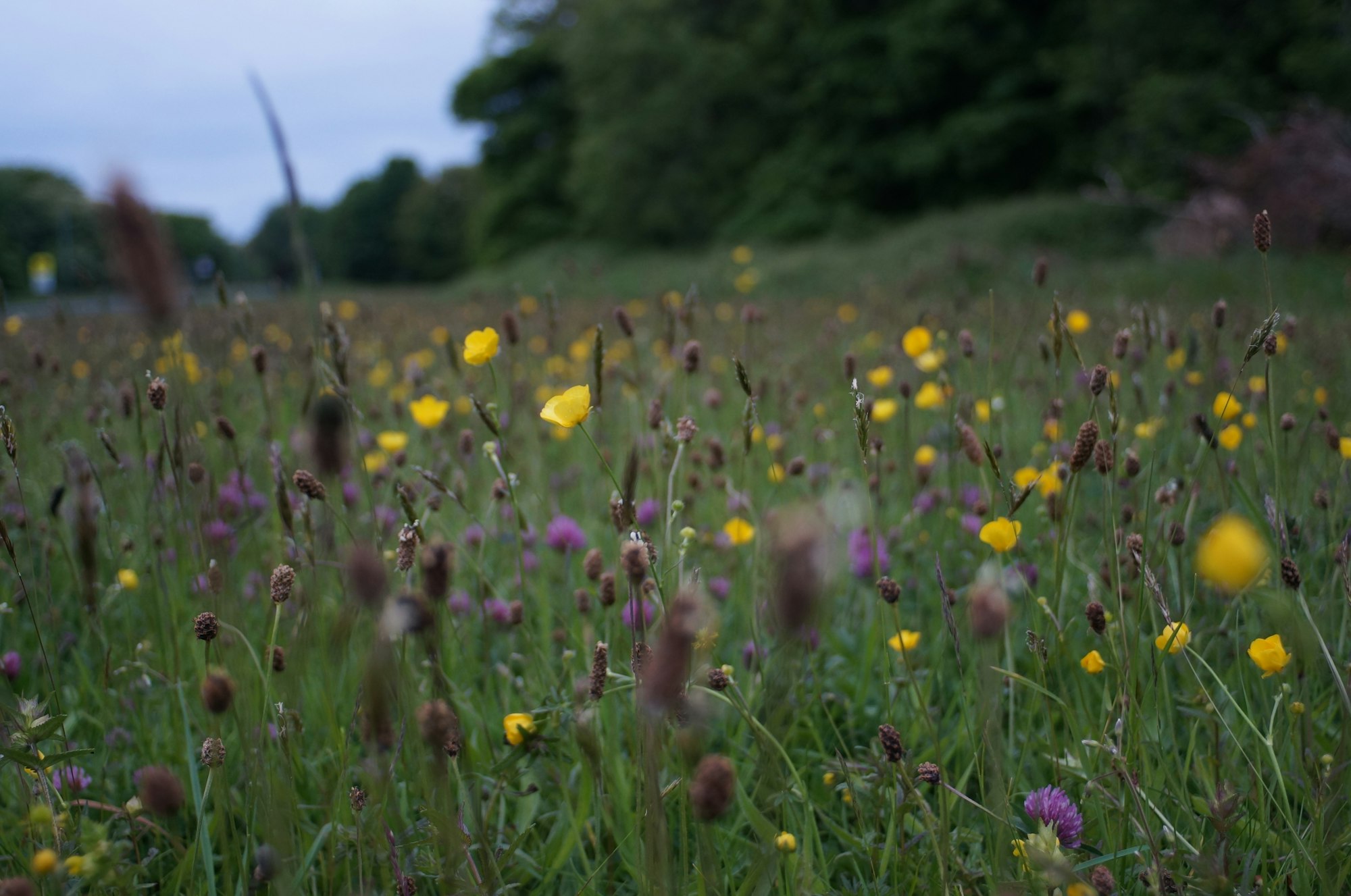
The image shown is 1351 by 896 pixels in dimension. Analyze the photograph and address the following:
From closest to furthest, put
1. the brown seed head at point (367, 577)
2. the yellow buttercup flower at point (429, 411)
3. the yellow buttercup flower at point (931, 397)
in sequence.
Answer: the brown seed head at point (367, 577)
the yellow buttercup flower at point (429, 411)
the yellow buttercup flower at point (931, 397)

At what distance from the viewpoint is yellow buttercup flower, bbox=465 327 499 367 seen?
1185 mm

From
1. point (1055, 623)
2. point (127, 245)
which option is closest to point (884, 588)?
point (1055, 623)

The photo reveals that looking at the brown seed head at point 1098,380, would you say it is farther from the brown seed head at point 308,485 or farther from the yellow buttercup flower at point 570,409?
the brown seed head at point 308,485

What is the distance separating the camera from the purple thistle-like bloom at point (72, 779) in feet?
3.21

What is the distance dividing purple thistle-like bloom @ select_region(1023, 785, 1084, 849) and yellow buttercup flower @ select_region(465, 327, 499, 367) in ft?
2.93

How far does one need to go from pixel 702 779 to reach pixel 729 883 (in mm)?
482

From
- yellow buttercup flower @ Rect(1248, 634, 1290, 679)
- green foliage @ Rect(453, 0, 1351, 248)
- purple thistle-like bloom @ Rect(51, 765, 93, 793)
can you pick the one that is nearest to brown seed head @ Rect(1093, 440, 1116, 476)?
yellow buttercup flower @ Rect(1248, 634, 1290, 679)

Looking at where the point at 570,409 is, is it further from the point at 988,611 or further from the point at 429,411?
the point at 429,411

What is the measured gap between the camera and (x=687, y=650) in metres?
0.47

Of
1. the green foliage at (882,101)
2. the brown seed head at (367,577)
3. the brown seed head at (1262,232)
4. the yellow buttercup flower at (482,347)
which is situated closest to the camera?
the brown seed head at (367,577)

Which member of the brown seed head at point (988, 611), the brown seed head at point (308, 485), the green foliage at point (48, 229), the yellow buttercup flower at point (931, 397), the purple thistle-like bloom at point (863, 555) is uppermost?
the green foliage at point (48, 229)

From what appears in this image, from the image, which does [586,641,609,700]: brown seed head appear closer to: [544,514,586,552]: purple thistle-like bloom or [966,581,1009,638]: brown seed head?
[966,581,1009,638]: brown seed head

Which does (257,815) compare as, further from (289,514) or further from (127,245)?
(127,245)

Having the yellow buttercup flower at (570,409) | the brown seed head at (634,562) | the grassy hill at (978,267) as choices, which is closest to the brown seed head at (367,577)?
the brown seed head at (634,562)
